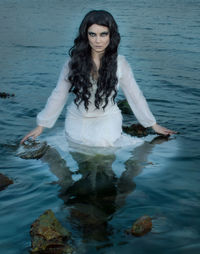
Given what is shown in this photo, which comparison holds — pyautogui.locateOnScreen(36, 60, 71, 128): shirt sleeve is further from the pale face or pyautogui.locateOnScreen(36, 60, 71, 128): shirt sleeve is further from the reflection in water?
the reflection in water

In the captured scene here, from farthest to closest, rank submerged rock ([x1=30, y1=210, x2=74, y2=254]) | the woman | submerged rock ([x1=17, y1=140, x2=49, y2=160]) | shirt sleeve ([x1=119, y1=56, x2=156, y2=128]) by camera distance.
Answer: submerged rock ([x1=17, y1=140, x2=49, y2=160])
shirt sleeve ([x1=119, y1=56, x2=156, y2=128])
the woman
submerged rock ([x1=30, y1=210, x2=74, y2=254])

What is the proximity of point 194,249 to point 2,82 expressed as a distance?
932cm

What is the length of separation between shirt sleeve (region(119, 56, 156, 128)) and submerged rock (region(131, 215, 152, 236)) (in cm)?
238

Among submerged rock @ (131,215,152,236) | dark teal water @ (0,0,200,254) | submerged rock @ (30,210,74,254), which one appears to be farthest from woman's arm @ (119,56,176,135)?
submerged rock @ (30,210,74,254)

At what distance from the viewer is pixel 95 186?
5.28m

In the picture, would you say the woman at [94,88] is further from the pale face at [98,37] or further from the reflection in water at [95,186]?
the reflection in water at [95,186]

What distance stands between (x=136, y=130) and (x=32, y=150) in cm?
199

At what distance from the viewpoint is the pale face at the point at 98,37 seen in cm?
542

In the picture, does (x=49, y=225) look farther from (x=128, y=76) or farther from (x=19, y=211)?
(x=128, y=76)

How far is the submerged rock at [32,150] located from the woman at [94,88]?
519 mm

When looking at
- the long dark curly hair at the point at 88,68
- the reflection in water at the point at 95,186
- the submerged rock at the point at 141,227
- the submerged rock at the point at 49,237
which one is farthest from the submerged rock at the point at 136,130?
the submerged rock at the point at 49,237

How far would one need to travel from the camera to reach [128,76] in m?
5.98

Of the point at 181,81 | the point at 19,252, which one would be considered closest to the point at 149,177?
the point at 19,252

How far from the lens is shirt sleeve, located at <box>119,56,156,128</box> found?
5.96m
